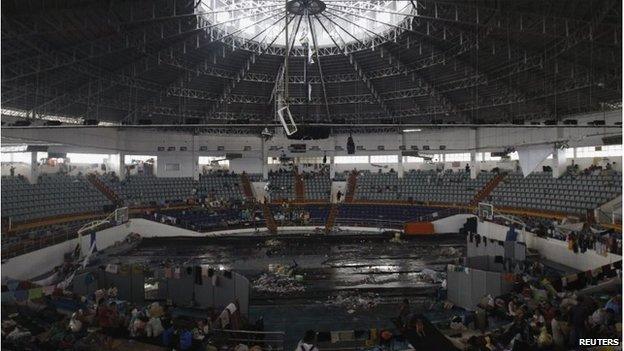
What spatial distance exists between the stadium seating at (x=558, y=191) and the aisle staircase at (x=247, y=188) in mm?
24580

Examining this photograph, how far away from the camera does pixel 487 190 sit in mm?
37344

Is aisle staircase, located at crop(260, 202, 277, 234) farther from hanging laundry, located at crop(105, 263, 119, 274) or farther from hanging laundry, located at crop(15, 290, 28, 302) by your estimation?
hanging laundry, located at crop(15, 290, 28, 302)

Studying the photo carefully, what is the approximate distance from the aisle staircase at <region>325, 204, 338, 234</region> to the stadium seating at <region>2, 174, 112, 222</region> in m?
19.3

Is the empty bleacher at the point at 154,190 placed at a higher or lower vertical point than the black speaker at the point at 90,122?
lower

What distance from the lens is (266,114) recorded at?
4169cm

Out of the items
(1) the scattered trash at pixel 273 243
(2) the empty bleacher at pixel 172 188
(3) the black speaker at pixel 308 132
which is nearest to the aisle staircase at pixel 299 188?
(2) the empty bleacher at pixel 172 188

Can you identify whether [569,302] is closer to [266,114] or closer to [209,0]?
[209,0]

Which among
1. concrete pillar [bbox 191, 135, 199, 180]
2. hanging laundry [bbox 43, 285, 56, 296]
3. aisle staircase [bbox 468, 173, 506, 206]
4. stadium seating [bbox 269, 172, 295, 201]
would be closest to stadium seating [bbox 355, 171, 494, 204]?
→ aisle staircase [bbox 468, 173, 506, 206]

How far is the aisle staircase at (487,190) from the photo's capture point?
36.6m

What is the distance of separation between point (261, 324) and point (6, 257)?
14.2 m

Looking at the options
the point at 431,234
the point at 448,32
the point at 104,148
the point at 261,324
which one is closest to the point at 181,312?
the point at 261,324

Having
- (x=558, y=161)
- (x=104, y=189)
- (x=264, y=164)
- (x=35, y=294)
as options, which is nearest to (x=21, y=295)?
(x=35, y=294)

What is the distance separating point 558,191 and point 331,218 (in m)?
19.6

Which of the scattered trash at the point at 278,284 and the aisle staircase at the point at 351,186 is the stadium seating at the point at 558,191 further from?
the scattered trash at the point at 278,284
